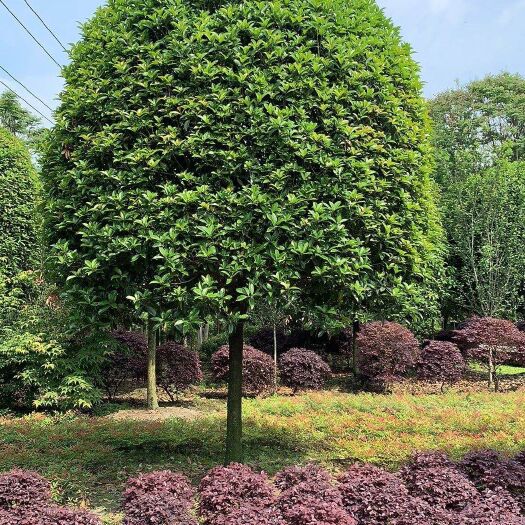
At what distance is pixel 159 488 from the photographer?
397 cm

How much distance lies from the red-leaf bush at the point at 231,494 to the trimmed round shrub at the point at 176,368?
8.03 meters

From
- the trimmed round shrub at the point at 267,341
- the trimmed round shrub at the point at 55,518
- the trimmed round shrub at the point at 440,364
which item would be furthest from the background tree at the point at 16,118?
the trimmed round shrub at the point at 55,518

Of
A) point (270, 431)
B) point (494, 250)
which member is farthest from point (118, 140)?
point (494, 250)

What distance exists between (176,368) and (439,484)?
853 cm

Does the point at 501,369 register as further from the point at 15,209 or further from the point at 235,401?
the point at 15,209

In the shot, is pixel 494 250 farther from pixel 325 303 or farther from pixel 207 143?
pixel 207 143

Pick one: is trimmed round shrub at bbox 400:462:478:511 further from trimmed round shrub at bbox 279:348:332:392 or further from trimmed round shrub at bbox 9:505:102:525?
trimmed round shrub at bbox 279:348:332:392

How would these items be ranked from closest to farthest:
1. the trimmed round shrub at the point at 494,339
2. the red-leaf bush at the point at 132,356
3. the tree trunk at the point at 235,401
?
the tree trunk at the point at 235,401 → the red-leaf bush at the point at 132,356 → the trimmed round shrub at the point at 494,339

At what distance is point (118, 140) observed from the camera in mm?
4703

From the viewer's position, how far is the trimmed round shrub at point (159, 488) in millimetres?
3895

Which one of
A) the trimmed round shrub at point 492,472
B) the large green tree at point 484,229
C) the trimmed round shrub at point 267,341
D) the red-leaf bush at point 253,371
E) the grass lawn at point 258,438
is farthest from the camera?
the trimmed round shrub at point 267,341

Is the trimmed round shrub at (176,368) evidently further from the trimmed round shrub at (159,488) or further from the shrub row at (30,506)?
the trimmed round shrub at (159,488)

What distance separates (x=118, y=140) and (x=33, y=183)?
7900 millimetres

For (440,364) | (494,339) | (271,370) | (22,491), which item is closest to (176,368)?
(271,370)
